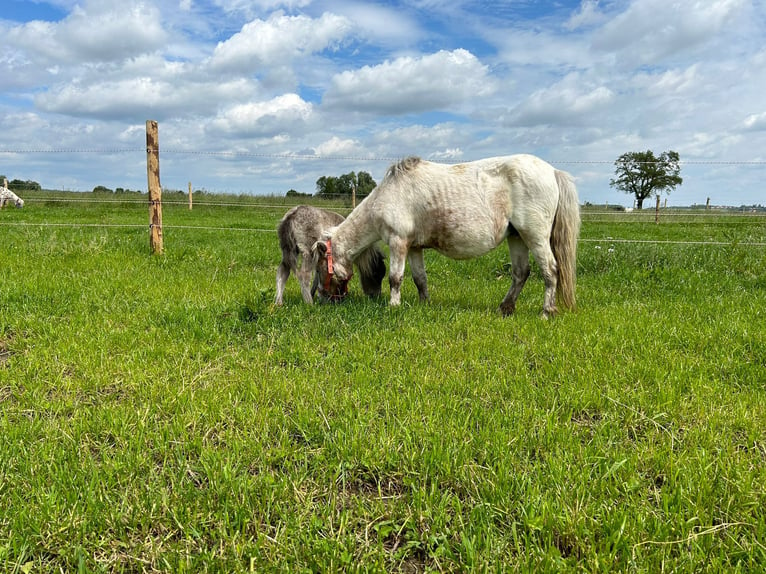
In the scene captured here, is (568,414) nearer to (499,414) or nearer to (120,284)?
(499,414)

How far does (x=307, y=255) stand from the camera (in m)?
6.48

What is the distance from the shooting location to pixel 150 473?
7.62 feet

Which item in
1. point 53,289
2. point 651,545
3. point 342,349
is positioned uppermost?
point 53,289

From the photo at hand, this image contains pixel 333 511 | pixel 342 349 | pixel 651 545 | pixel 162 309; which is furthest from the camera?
pixel 162 309

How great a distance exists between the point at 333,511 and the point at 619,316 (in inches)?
174

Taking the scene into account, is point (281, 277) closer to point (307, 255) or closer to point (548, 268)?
point (307, 255)

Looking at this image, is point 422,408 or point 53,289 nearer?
point 422,408

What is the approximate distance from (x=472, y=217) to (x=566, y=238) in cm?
129

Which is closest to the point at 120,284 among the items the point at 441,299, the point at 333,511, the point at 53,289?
the point at 53,289

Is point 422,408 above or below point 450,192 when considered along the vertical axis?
below

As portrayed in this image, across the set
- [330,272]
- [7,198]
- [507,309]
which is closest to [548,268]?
[507,309]

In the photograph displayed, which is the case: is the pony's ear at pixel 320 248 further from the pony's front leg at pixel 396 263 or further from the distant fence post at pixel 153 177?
the distant fence post at pixel 153 177

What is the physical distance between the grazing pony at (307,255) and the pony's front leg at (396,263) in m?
0.53

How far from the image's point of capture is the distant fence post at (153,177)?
375 inches
